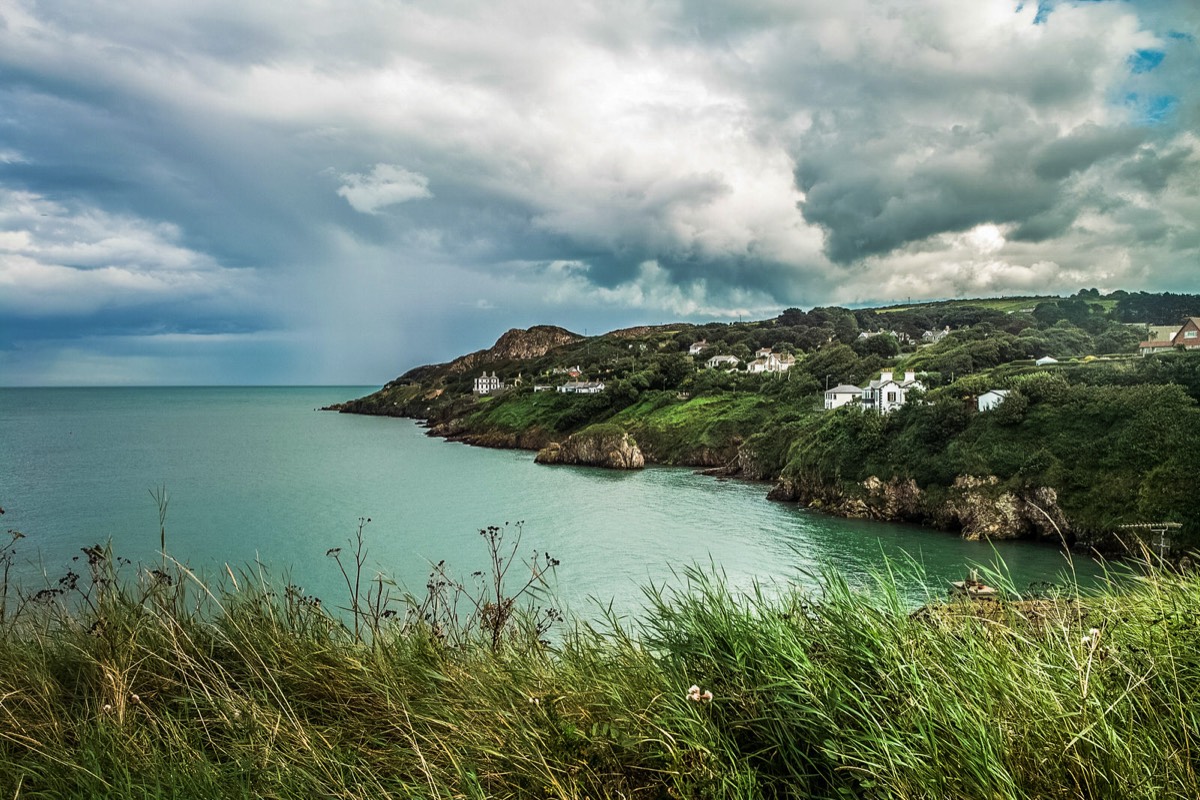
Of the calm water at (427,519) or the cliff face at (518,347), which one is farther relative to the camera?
the cliff face at (518,347)

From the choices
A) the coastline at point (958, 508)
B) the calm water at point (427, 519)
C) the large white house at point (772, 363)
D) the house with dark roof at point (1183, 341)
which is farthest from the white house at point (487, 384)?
the house with dark roof at point (1183, 341)

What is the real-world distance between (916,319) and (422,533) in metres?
116

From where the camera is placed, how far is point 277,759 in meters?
2.26

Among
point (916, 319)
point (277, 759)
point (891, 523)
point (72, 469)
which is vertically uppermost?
point (916, 319)

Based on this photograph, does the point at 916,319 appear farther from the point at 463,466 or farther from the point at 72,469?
the point at 72,469

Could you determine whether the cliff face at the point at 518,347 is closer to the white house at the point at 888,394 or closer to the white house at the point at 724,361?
the white house at the point at 724,361

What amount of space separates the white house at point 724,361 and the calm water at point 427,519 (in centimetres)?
4306

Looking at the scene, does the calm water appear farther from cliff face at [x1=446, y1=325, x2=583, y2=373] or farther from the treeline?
cliff face at [x1=446, y1=325, x2=583, y2=373]

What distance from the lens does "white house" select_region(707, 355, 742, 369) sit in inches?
3761

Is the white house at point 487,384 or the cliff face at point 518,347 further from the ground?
the cliff face at point 518,347

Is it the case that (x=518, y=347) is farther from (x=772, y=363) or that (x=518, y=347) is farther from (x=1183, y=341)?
(x=1183, y=341)

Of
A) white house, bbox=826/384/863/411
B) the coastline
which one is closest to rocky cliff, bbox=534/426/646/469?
the coastline

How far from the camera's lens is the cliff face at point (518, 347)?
176m

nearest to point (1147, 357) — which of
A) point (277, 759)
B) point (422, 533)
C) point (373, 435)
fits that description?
point (422, 533)
